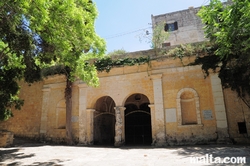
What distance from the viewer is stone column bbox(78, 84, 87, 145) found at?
12.2 metres

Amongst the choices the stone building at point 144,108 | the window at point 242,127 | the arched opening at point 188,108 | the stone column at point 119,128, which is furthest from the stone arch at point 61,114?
the window at point 242,127

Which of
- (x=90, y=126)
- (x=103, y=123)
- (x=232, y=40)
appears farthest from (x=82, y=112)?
(x=232, y=40)

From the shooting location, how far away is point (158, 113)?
10.9 m

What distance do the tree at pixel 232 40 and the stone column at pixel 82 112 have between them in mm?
7070

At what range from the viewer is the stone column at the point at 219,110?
9.67 m

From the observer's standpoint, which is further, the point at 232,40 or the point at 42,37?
the point at 232,40

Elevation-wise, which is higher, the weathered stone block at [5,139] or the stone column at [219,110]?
the stone column at [219,110]

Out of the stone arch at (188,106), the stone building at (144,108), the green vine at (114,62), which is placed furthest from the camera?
the green vine at (114,62)

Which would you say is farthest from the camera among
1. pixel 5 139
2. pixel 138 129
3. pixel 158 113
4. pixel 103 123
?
pixel 103 123

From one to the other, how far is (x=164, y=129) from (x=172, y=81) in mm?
2652

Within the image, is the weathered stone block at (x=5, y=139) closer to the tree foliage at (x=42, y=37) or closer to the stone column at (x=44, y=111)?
the tree foliage at (x=42, y=37)

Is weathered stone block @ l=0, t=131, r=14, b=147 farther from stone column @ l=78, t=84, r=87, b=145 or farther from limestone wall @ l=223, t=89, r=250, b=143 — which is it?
limestone wall @ l=223, t=89, r=250, b=143

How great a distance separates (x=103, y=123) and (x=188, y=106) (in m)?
6.00

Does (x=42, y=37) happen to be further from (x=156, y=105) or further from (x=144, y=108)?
(x=144, y=108)
